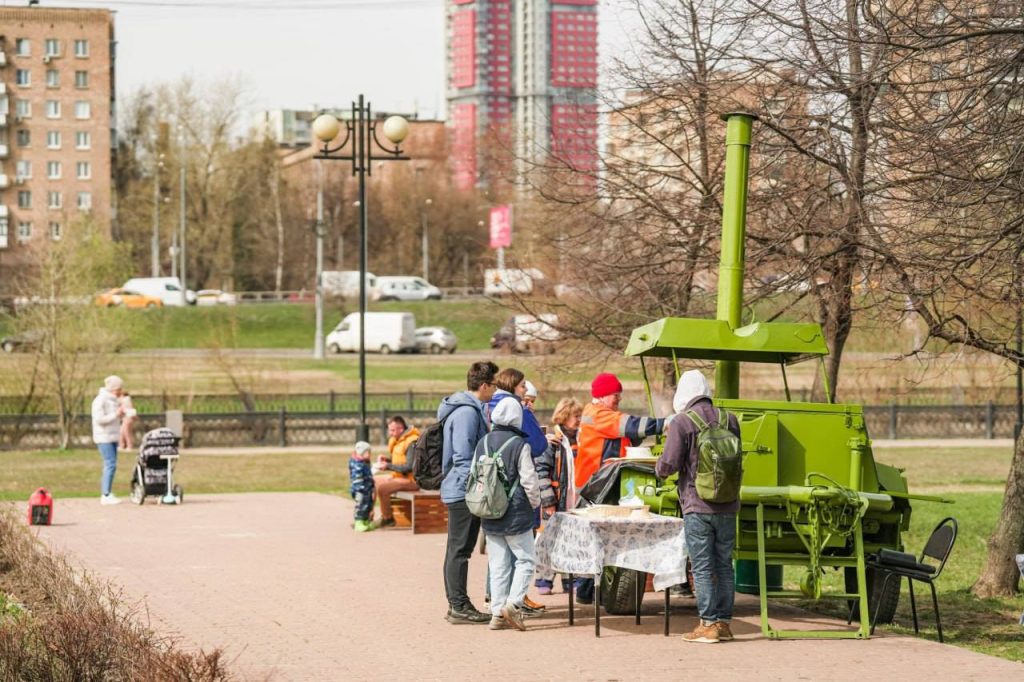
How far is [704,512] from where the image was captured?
11016 mm

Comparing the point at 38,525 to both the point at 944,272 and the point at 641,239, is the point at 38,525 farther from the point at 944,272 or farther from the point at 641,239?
the point at 944,272

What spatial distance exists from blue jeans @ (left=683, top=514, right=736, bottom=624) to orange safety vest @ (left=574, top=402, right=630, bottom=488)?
2367mm

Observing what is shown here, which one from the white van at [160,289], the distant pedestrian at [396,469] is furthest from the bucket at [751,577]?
the white van at [160,289]

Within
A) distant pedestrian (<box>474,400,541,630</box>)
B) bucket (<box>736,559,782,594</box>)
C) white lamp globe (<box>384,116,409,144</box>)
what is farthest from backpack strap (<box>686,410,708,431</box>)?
white lamp globe (<box>384,116,409,144</box>)

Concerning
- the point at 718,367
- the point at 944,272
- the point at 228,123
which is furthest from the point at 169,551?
the point at 228,123

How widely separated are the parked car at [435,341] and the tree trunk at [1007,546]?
6621 centimetres

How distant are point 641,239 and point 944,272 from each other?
23.0 ft

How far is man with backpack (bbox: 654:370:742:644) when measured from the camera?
10945 mm

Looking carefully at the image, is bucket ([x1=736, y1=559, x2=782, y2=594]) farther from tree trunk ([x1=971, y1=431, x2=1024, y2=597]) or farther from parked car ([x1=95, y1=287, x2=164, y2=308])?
parked car ([x1=95, y1=287, x2=164, y2=308])

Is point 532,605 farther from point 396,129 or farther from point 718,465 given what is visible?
point 396,129

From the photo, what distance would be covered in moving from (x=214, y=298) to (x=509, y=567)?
94212mm

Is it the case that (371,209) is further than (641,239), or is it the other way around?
(371,209)

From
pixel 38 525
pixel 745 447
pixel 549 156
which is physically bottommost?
pixel 38 525

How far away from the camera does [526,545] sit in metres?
11.7
